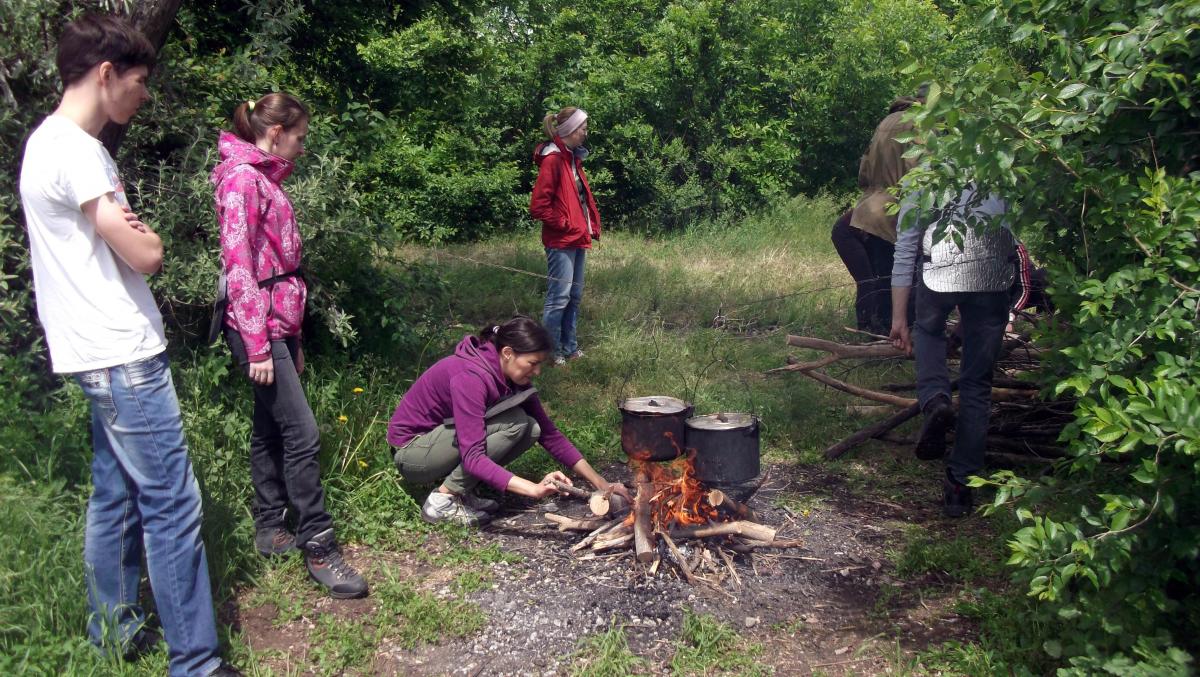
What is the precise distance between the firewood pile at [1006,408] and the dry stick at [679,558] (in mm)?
1917

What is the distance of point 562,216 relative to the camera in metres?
7.57

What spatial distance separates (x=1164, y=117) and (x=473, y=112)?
39.3ft

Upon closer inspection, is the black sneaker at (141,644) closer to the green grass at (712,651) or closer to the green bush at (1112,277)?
the green grass at (712,651)

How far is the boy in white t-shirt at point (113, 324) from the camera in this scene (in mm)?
2795

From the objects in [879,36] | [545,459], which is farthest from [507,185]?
[545,459]

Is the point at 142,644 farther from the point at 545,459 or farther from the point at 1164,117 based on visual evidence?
the point at 1164,117

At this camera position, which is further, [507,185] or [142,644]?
[507,185]

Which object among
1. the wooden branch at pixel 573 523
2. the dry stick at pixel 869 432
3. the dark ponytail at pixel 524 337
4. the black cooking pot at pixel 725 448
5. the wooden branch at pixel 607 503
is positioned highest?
the dark ponytail at pixel 524 337

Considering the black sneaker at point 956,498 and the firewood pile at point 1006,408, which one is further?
the firewood pile at point 1006,408

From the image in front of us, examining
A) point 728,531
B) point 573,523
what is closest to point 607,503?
point 573,523

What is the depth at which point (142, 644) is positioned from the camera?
3.37 m

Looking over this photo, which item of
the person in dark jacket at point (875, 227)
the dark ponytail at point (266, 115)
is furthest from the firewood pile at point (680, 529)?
the person in dark jacket at point (875, 227)

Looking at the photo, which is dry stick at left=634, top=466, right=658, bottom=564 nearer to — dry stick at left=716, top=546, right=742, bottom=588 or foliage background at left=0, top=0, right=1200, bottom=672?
dry stick at left=716, top=546, right=742, bottom=588

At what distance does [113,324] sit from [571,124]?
17.0 feet
